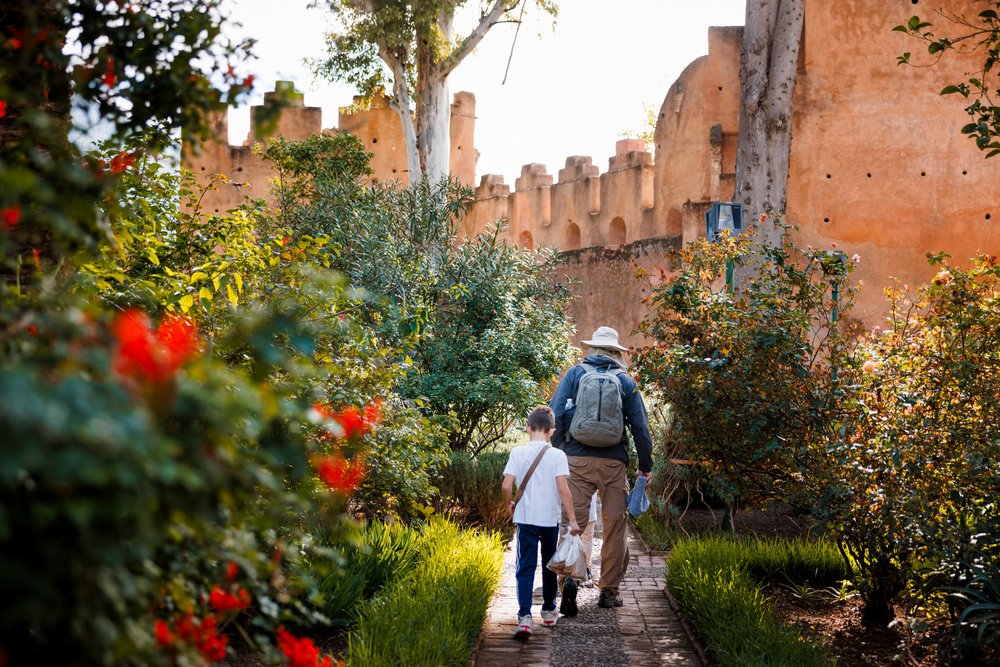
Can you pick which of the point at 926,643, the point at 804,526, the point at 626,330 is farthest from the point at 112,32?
the point at 626,330

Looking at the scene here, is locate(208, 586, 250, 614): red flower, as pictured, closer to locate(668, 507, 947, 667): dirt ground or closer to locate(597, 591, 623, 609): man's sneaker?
locate(668, 507, 947, 667): dirt ground

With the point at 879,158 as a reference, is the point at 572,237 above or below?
below

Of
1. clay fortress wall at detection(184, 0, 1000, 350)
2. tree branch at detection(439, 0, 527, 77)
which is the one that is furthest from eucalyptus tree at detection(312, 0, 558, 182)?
clay fortress wall at detection(184, 0, 1000, 350)

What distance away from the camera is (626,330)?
76.4 ft

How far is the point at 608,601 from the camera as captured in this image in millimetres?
7371

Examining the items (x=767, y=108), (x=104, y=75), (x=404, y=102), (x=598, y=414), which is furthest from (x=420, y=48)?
(x=104, y=75)

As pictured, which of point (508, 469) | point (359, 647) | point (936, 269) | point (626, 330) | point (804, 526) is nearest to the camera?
point (359, 647)

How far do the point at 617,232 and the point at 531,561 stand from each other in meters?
19.3

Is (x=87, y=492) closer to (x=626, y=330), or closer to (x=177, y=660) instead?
(x=177, y=660)

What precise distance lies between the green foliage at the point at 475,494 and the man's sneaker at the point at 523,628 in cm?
360

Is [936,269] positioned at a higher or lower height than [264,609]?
higher

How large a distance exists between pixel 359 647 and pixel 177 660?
310cm

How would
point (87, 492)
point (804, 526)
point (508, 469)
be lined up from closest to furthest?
point (87, 492) < point (508, 469) < point (804, 526)

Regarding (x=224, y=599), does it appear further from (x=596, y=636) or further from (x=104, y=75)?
(x=596, y=636)
